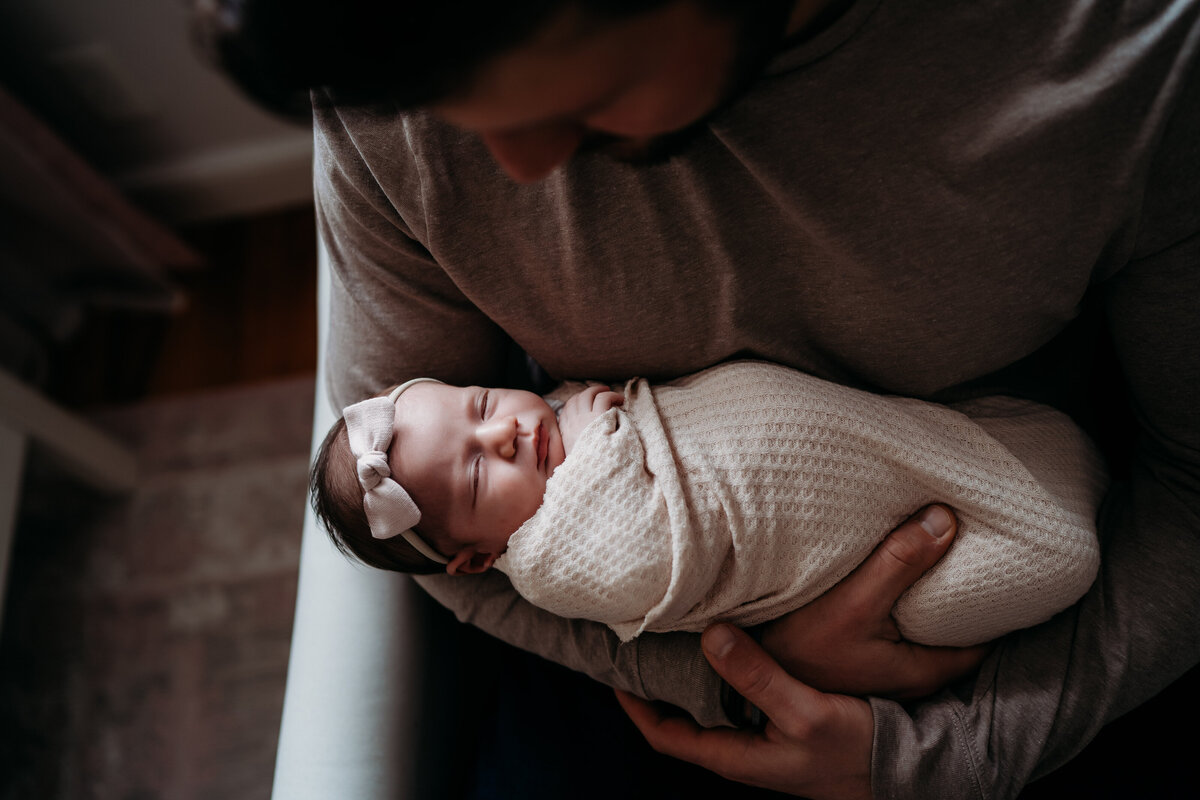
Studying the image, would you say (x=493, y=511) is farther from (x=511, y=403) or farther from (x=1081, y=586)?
(x=1081, y=586)

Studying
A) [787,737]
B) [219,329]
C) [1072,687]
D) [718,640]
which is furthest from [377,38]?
[219,329]

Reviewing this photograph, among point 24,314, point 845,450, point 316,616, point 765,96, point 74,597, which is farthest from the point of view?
point 24,314

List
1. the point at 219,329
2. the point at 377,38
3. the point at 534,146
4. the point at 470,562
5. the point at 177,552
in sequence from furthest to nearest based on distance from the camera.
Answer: the point at 219,329 < the point at 177,552 < the point at 470,562 < the point at 534,146 < the point at 377,38

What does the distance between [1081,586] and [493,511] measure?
0.62 meters

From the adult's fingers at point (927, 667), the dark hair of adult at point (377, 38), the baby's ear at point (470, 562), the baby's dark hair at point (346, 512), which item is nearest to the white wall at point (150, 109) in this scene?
the baby's dark hair at point (346, 512)

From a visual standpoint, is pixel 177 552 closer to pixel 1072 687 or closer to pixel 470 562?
pixel 470 562

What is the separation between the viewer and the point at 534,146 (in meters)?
0.50

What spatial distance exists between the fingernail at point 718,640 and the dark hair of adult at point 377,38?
61 cm

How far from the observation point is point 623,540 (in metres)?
0.79

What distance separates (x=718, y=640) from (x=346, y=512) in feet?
1.37

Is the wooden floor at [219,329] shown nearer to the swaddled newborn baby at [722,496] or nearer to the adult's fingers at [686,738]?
the swaddled newborn baby at [722,496]

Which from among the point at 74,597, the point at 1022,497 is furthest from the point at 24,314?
the point at 1022,497

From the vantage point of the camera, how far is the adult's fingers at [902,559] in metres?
0.79

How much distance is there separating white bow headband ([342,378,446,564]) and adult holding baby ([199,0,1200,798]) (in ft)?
0.24
